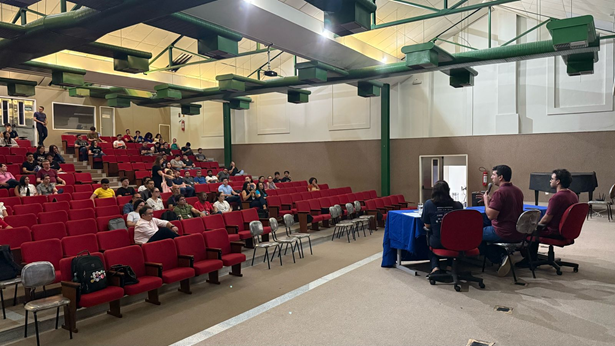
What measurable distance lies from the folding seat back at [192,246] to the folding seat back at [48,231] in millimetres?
1632

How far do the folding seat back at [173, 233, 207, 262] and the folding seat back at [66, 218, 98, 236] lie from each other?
158 centimetres

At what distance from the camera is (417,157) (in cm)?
1319

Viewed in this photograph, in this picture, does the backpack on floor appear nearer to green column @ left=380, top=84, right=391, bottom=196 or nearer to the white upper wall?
green column @ left=380, top=84, right=391, bottom=196

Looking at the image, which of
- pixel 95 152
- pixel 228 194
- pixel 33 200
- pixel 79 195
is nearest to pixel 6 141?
pixel 95 152

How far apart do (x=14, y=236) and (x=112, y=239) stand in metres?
1.08

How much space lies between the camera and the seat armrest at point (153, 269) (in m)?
4.57

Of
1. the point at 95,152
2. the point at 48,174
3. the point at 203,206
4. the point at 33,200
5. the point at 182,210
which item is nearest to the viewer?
the point at 182,210

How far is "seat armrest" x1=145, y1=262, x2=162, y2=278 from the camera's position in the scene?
457 centimetres

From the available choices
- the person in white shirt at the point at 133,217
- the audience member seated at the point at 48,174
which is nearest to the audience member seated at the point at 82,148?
the audience member seated at the point at 48,174

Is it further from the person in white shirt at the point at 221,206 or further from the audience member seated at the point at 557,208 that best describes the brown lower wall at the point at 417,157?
the person in white shirt at the point at 221,206

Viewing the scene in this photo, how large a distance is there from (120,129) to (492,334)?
17366 millimetres

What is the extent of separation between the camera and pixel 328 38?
27.2 feet

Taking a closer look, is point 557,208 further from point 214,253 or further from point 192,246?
point 192,246

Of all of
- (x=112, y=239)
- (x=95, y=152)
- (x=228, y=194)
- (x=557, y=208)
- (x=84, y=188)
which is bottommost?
(x=112, y=239)
